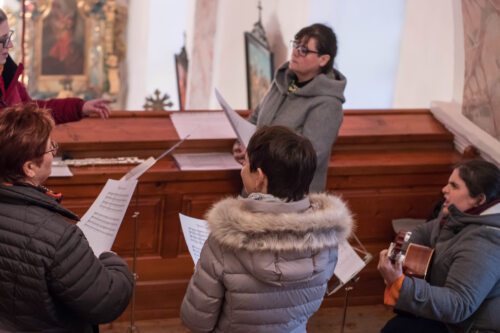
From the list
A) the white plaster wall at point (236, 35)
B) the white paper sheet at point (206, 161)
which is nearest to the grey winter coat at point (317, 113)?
the white paper sheet at point (206, 161)

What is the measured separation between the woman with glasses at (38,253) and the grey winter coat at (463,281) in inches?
52.8

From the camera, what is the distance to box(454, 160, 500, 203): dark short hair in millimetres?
3865


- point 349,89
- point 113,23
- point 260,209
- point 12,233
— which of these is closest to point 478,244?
point 260,209

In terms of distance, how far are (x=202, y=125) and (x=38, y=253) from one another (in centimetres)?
262

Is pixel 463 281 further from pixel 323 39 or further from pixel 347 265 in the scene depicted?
pixel 323 39

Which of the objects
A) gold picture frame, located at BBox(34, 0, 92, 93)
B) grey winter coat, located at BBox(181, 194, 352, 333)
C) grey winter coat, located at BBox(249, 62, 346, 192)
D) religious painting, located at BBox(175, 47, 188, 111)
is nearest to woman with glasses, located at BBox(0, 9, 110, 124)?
grey winter coat, located at BBox(249, 62, 346, 192)

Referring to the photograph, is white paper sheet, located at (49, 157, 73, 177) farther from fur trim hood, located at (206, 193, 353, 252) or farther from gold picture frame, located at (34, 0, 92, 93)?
gold picture frame, located at (34, 0, 92, 93)

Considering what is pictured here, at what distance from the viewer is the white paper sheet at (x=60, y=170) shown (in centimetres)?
465

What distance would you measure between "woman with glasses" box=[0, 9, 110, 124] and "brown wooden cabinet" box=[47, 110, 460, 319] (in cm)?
41

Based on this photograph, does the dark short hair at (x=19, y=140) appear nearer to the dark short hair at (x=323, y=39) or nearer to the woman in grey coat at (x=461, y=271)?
the woman in grey coat at (x=461, y=271)

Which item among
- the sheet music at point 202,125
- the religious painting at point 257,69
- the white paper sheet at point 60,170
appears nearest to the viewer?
the white paper sheet at point 60,170

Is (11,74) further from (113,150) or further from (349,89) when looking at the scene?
(349,89)

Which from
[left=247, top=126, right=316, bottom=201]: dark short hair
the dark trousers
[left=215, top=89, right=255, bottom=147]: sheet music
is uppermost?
[left=247, top=126, right=316, bottom=201]: dark short hair

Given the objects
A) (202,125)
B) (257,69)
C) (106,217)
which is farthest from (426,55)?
(106,217)
